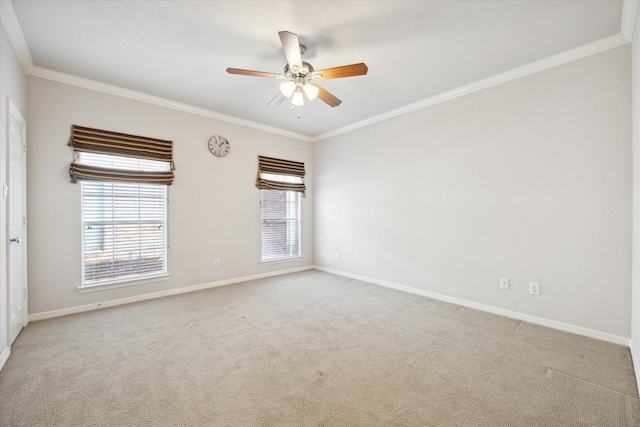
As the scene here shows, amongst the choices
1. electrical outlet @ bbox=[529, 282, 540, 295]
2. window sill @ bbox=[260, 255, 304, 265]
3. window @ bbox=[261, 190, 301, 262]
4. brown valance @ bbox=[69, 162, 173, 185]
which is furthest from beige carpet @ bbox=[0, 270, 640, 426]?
window @ bbox=[261, 190, 301, 262]

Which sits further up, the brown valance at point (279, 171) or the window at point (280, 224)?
the brown valance at point (279, 171)

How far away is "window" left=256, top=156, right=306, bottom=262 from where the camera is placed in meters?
4.89

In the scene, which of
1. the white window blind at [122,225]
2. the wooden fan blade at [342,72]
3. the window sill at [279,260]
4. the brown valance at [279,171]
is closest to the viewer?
the wooden fan blade at [342,72]

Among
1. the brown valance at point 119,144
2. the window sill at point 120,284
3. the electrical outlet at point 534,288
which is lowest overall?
the window sill at point 120,284

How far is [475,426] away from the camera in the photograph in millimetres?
1508

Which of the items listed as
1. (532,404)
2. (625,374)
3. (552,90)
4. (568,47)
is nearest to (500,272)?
(625,374)

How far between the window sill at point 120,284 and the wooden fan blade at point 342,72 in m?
3.29

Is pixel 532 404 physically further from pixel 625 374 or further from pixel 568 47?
pixel 568 47

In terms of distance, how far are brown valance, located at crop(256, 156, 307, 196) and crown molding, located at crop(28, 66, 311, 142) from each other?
56 cm

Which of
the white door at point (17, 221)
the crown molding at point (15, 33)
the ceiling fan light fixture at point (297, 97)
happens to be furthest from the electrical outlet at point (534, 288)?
the crown molding at point (15, 33)

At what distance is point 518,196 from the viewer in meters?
3.00

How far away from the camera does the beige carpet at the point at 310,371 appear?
5.25 feet

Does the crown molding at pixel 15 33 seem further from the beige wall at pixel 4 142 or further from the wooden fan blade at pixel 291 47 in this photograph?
the wooden fan blade at pixel 291 47

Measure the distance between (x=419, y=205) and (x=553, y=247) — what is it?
1.54 meters
